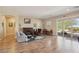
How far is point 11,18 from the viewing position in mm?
3467

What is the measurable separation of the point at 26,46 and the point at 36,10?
0.96 m

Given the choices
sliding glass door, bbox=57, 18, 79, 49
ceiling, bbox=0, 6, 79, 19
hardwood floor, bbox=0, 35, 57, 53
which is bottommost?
hardwood floor, bbox=0, 35, 57, 53

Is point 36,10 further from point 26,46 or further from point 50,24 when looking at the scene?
point 26,46

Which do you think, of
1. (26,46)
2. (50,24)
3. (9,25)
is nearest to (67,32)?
(50,24)

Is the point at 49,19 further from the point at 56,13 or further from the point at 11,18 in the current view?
the point at 11,18

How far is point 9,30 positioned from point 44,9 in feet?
3.46

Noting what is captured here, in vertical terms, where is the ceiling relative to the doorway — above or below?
above

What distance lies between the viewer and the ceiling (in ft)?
11.1

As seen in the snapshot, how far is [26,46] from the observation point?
11.3 feet

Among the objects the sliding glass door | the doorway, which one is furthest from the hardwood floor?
the sliding glass door

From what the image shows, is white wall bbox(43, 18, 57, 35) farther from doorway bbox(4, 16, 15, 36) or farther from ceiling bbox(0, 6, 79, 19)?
doorway bbox(4, 16, 15, 36)

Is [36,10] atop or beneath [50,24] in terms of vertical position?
atop

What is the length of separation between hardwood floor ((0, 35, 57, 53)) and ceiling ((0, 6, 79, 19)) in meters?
0.64

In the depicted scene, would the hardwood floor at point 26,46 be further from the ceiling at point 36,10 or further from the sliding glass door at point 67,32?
the ceiling at point 36,10
